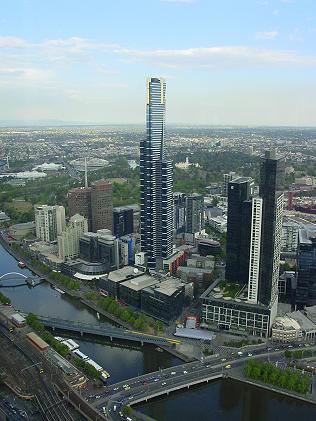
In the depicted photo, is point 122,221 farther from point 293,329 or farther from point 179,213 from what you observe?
point 293,329

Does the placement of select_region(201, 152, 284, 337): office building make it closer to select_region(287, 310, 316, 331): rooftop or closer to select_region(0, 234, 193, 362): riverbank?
select_region(287, 310, 316, 331): rooftop

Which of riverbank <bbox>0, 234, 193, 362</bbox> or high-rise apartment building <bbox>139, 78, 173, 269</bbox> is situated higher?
high-rise apartment building <bbox>139, 78, 173, 269</bbox>

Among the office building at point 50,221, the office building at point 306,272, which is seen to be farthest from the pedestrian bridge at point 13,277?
the office building at point 306,272

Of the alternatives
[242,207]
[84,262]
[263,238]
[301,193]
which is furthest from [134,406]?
[301,193]

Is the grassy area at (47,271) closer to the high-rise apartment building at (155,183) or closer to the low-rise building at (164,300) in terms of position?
the high-rise apartment building at (155,183)

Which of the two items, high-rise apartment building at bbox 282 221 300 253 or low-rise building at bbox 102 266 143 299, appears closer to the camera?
low-rise building at bbox 102 266 143 299

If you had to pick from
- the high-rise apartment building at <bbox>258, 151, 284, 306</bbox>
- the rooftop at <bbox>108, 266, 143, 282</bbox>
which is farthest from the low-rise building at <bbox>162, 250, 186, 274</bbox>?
the high-rise apartment building at <bbox>258, 151, 284, 306</bbox>

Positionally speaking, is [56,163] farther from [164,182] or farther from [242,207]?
[242,207]
